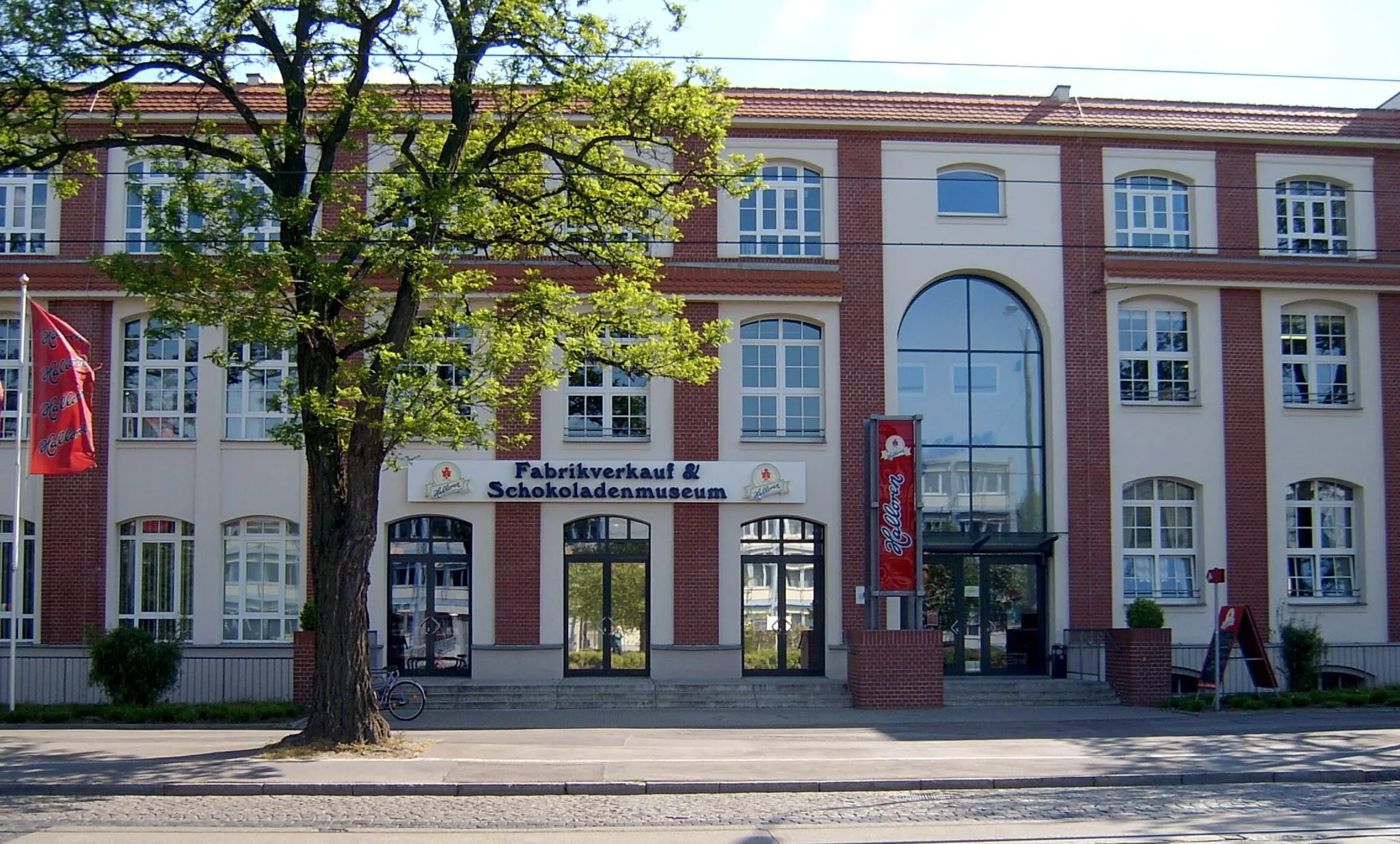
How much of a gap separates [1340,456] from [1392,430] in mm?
1257

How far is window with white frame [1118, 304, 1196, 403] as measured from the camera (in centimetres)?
2559

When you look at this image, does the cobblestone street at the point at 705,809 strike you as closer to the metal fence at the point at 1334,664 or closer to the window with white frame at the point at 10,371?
the metal fence at the point at 1334,664

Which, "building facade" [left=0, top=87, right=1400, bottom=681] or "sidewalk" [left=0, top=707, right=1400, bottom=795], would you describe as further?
"building facade" [left=0, top=87, right=1400, bottom=681]

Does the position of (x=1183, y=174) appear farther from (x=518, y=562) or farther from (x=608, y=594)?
(x=518, y=562)

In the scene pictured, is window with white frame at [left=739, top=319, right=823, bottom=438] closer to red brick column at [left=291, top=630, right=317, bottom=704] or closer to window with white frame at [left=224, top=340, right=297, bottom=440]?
window with white frame at [left=224, top=340, right=297, bottom=440]

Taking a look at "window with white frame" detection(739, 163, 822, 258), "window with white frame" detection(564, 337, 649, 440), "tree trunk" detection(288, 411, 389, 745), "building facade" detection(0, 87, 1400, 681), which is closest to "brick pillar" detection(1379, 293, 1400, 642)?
"building facade" detection(0, 87, 1400, 681)

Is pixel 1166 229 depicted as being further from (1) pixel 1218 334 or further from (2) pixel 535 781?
(2) pixel 535 781

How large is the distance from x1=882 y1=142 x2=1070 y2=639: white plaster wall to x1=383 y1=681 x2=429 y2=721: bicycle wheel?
10498 mm

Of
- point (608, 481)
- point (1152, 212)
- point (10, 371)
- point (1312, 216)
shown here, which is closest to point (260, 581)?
point (10, 371)

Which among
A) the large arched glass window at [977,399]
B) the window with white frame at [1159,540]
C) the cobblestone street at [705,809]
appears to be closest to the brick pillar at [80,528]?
the cobblestone street at [705,809]

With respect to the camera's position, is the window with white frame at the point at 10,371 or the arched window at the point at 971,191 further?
the arched window at the point at 971,191

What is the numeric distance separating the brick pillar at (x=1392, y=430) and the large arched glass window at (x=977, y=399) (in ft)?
23.1

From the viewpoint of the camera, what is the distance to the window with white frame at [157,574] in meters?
24.1

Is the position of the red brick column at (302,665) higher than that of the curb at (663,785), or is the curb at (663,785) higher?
the red brick column at (302,665)
